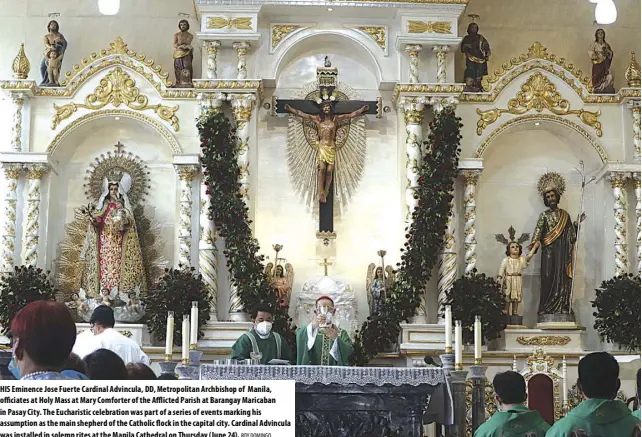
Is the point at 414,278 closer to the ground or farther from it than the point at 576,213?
closer to the ground

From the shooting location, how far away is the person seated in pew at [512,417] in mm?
5871

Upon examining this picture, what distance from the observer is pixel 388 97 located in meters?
14.5

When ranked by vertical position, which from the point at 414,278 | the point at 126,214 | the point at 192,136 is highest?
the point at 192,136

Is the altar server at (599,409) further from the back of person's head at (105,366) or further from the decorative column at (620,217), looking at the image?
the decorative column at (620,217)

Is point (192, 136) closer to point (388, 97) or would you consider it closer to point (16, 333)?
point (388, 97)

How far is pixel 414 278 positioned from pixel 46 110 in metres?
5.63

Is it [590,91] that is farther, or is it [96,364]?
[590,91]

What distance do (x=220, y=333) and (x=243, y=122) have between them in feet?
9.56

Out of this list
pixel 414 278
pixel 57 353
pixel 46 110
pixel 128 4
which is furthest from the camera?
pixel 128 4

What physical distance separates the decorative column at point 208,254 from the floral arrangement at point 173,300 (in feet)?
1.02

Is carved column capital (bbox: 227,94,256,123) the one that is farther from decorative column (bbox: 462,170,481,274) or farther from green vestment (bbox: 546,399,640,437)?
green vestment (bbox: 546,399,640,437)

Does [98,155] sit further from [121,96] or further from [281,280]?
[281,280]

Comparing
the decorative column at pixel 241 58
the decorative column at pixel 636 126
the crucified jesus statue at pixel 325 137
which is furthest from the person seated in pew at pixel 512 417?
the decorative column at pixel 636 126

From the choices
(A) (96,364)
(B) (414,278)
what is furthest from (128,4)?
(A) (96,364)
